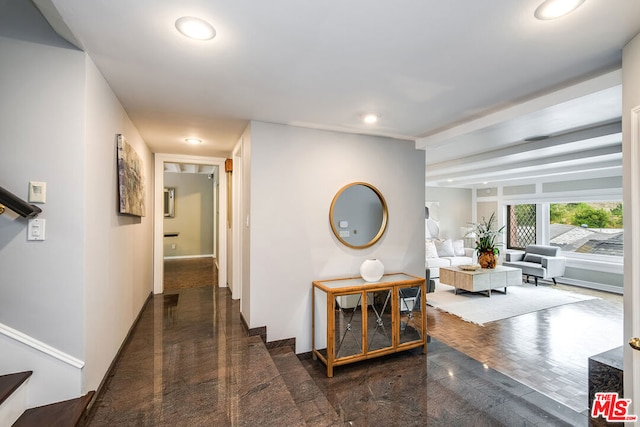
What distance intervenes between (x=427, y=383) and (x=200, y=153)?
13.6 ft

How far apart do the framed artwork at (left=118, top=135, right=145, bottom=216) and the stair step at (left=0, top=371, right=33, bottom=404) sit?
3.85ft

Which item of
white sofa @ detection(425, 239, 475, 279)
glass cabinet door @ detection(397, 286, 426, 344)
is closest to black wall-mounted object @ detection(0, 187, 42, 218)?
glass cabinet door @ detection(397, 286, 426, 344)

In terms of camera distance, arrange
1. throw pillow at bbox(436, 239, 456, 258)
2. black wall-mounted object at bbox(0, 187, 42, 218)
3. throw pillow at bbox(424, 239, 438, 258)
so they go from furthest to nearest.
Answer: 1. throw pillow at bbox(436, 239, 456, 258)
2. throw pillow at bbox(424, 239, 438, 258)
3. black wall-mounted object at bbox(0, 187, 42, 218)

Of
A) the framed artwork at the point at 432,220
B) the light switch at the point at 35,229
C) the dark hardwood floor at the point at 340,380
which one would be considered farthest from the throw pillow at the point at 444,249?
the light switch at the point at 35,229

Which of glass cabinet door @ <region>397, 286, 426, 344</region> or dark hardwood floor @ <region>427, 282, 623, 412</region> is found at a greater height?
glass cabinet door @ <region>397, 286, 426, 344</region>

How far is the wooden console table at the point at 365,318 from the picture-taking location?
9.29ft

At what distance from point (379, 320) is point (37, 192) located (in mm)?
2797

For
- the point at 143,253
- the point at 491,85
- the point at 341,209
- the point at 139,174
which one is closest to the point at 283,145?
the point at 341,209

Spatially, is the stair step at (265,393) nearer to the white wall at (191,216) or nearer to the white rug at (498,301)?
the white rug at (498,301)

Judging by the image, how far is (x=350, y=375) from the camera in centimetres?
277

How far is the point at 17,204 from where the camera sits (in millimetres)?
1468

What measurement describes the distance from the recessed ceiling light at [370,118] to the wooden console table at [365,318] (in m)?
1.64

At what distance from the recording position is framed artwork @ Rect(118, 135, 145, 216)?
233cm

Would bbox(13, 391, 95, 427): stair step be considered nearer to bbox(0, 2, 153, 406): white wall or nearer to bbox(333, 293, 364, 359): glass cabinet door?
bbox(0, 2, 153, 406): white wall
